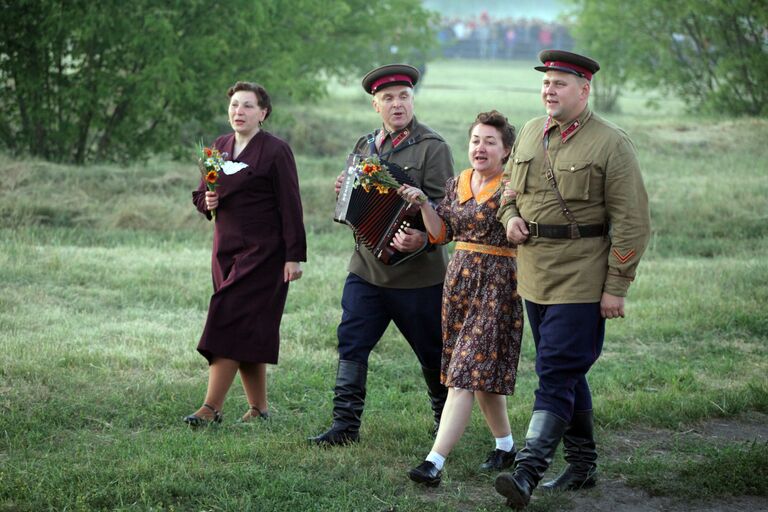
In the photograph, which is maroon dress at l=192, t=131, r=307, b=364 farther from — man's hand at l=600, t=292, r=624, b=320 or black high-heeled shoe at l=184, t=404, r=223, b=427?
man's hand at l=600, t=292, r=624, b=320

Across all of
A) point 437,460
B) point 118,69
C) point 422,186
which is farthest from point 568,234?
point 118,69

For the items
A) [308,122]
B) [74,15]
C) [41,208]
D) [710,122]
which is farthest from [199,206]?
[710,122]

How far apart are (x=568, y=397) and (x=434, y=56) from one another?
31.6 metres

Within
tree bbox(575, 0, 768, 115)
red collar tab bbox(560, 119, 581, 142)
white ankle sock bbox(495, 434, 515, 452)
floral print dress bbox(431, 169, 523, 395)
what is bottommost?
white ankle sock bbox(495, 434, 515, 452)

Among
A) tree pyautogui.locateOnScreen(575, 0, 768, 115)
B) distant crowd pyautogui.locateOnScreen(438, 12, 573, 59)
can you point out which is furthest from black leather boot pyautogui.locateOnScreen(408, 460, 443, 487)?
distant crowd pyautogui.locateOnScreen(438, 12, 573, 59)

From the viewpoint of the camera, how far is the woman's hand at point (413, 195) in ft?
19.1

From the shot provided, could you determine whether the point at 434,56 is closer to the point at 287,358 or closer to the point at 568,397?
the point at 287,358

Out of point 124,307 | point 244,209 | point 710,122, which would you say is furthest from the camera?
point 710,122

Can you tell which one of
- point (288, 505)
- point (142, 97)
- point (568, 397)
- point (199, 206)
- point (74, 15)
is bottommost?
point (288, 505)

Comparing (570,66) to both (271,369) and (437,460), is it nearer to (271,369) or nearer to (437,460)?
(437,460)

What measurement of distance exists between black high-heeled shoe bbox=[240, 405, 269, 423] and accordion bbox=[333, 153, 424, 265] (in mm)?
1448

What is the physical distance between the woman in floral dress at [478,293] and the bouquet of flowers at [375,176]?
11cm

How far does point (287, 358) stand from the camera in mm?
8461

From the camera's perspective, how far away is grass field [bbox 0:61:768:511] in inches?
217
